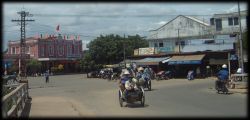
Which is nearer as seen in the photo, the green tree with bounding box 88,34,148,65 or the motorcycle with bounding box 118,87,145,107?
the motorcycle with bounding box 118,87,145,107

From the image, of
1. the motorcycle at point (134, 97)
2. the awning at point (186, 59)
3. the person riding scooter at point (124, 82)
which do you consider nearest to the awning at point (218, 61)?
the awning at point (186, 59)

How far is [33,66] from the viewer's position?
7762 cm

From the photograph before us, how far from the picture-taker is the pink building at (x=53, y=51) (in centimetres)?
8194

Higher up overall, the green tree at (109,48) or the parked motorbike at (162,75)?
the green tree at (109,48)

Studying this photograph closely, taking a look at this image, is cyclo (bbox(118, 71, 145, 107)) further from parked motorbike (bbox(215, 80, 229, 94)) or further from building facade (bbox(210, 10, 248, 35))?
building facade (bbox(210, 10, 248, 35))

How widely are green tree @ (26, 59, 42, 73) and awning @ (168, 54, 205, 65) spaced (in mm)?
35006

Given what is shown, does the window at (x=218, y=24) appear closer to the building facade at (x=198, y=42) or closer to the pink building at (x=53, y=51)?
the building facade at (x=198, y=42)

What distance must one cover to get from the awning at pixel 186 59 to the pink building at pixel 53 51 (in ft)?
126

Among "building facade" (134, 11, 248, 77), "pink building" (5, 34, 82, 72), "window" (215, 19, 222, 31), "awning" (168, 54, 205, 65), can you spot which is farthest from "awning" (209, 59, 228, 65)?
"pink building" (5, 34, 82, 72)

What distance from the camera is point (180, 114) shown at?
13.1 meters

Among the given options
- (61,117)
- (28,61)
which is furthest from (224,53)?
(28,61)

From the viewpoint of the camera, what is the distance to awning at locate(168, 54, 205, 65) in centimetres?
4534

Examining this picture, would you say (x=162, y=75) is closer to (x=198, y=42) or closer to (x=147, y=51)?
(x=198, y=42)

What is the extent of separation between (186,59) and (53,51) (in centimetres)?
4232
